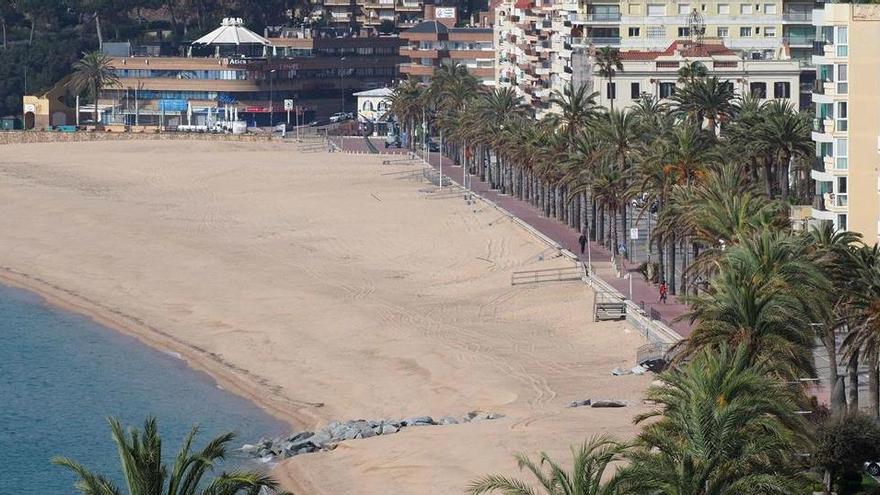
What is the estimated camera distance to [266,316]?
287 ft

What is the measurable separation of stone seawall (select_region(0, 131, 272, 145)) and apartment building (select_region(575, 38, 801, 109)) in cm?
6071

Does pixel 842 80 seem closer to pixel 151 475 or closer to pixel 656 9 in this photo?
pixel 151 475

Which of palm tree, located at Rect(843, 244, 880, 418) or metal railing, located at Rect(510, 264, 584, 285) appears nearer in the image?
palm tree, located at Rect(843, 244, 880, 418)

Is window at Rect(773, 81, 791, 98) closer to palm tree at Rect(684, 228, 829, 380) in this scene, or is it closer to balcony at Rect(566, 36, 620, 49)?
balcony at Rect(566, 36, 620, 49)

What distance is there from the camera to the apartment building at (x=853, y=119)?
76.4 m

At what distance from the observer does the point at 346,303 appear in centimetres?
8938

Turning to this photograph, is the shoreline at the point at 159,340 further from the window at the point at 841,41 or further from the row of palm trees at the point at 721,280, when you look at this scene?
the window at the point at 841,41

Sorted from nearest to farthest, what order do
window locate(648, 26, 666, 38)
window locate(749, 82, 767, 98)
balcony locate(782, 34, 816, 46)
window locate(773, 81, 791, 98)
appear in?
window locate(749, 82, 767, 98), window locate(773, 81, 791, 98), balcony locate(782, 34, 816, 46), window locate(648, 26, 666, 38)

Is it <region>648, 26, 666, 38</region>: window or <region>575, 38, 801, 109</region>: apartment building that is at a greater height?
<region>648, 26, 666, 38</region>: window

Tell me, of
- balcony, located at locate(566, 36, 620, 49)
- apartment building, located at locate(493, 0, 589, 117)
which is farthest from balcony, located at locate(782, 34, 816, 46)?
apartment building, located at locate(493, 0, 589, 117)

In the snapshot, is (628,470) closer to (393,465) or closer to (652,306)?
(393,465)

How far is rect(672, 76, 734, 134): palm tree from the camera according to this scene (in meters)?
111

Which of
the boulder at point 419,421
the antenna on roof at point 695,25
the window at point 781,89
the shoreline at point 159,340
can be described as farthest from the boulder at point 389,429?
the antenna on roof at point 695,25

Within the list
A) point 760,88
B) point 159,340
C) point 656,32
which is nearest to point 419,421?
point 159,340
